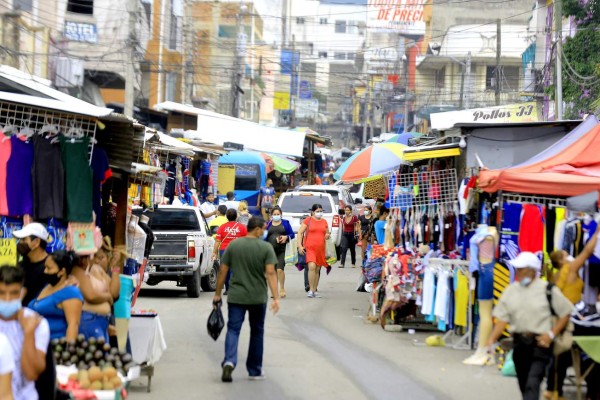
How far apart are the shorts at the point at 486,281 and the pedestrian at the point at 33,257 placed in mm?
6433

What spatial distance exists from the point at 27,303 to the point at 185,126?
39.9 m

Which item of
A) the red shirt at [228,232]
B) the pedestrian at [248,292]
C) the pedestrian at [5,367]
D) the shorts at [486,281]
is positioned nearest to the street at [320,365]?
the pedestrian at [248,292]

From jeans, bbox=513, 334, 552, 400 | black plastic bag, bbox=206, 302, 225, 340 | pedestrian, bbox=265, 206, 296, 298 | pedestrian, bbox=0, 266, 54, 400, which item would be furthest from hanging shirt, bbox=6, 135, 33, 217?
pedestrian, bbox=265, 206, 296, 298

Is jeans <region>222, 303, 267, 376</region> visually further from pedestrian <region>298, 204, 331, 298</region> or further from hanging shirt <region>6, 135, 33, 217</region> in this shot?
pedestrian <region>298, 204, 331, 298</region>

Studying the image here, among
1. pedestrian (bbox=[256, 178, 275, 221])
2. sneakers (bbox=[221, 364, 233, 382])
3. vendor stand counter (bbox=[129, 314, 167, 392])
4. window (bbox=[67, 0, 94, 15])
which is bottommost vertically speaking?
sneakers (bbox=[221, 364, 233, 382])

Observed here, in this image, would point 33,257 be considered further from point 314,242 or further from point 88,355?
point 314,242

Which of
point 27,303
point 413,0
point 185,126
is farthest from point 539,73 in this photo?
point 413,0

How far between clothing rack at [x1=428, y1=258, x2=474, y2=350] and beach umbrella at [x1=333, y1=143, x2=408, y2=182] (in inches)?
218

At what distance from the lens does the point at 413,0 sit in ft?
333

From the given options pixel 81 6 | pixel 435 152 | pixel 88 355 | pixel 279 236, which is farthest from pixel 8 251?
pixel 81 6

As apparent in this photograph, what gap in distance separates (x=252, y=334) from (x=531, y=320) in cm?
380

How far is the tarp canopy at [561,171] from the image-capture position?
13.4 m

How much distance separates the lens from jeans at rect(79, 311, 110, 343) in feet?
31.7

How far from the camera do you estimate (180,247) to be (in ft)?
69.8
